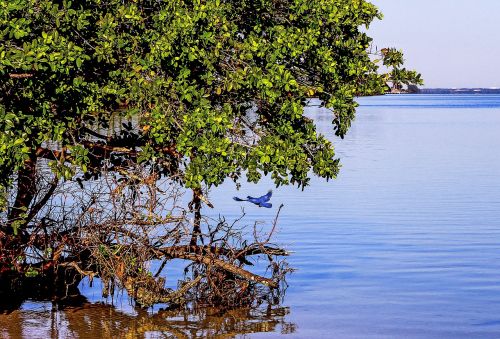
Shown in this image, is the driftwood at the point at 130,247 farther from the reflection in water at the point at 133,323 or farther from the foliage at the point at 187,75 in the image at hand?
the foliage at the point at 187,75

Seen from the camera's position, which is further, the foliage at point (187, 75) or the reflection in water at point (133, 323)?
the reflection in water at point (133, 323)

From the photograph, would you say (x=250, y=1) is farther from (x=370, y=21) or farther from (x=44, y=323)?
(x=44, y=323)

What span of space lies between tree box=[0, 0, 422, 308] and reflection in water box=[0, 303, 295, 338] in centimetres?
82

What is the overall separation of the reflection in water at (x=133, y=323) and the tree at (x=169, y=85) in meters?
0.82

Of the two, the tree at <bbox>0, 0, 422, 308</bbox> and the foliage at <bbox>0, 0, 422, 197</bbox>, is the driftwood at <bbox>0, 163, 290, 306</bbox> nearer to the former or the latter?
the tree at <bbox>0, 0, 422, 308</bbox>

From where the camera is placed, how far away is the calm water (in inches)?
632

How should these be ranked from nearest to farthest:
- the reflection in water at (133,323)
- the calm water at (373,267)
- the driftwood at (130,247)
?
the reflection in water at (133,323), the driftwood at (130,247), the calm water at (373,267)

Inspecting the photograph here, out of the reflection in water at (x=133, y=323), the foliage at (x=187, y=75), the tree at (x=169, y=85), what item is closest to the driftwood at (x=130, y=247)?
the tree at (x=169, y=85)

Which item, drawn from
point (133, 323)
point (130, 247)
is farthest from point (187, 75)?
point (133, 323)

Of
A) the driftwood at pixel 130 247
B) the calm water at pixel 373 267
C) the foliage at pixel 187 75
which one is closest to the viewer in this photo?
the foliage at pixel 187 75

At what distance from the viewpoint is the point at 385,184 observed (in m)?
37.8

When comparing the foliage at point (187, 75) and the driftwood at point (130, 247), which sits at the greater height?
the foliage at point (187, 75)

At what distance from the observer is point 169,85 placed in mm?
14211

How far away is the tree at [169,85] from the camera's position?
43.7 feet
